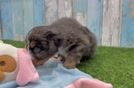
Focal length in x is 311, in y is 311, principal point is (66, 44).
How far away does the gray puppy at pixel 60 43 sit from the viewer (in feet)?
5.47

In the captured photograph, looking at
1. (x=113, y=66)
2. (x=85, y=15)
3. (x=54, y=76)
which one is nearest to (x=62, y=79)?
(x=54, y=76)

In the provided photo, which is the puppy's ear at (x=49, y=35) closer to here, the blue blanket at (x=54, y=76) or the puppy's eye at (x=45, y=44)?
the puppy's eye at (x=45, y=44)

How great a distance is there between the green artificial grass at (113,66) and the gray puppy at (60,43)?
0.11 meters

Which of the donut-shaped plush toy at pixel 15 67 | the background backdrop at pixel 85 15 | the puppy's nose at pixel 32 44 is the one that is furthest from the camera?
Result: the background backdrop at pixel 85 15

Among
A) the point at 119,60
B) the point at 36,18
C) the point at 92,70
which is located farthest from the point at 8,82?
the point at 36,18

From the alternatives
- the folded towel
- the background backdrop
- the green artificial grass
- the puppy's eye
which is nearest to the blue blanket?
the folded towel

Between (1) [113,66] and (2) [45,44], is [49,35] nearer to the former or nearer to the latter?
(2) [45,44]

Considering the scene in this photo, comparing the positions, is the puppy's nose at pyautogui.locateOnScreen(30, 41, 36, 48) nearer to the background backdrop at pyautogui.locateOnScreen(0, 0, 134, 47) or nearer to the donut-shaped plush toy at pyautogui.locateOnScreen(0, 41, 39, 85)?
the donut-shaped plush toy at pyautogui.locateOnScreen(0, 41, 39, 85)

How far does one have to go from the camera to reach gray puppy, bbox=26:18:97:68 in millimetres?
1666

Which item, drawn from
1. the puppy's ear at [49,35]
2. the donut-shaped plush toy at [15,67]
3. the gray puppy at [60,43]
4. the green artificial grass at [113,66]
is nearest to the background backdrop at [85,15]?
the green artificial grass at [113,66]

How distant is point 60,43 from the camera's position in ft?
5.75

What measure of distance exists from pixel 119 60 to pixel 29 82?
861mm

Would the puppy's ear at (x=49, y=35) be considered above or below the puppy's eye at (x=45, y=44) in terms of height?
above

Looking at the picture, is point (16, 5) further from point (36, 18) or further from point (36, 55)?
point (36, 55)
